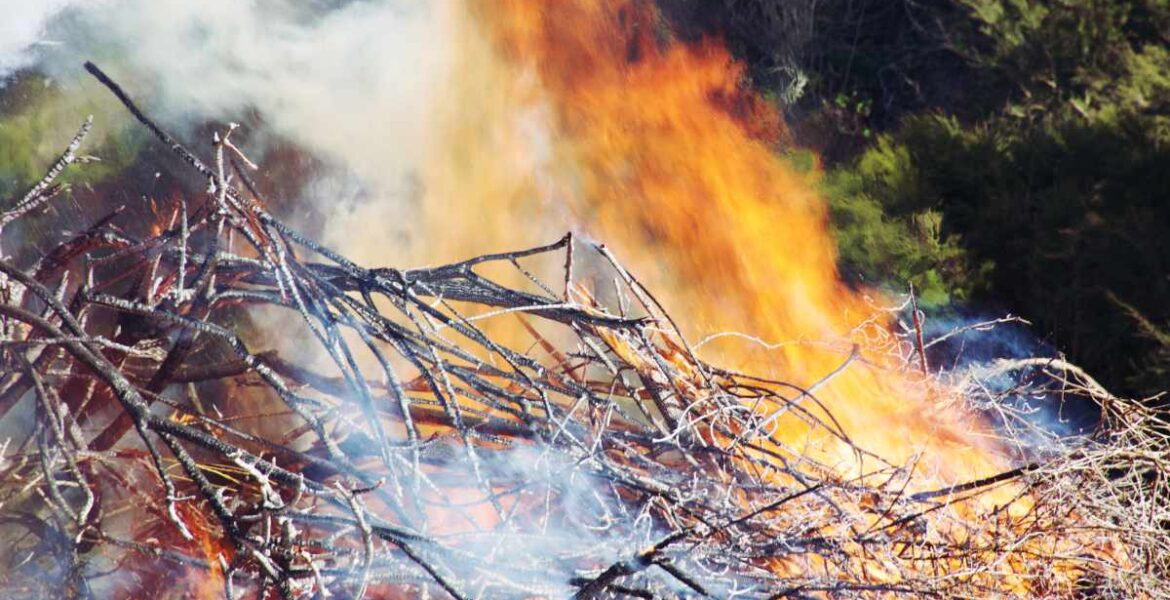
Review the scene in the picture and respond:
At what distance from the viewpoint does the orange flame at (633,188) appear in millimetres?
5457

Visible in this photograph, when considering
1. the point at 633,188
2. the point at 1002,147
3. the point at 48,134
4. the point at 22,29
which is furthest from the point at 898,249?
the point at 22,29

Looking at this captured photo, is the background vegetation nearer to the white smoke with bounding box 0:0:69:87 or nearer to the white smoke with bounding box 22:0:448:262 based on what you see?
the white smoke with bounding box 22:0:448:262

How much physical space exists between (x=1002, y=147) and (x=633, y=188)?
12.3 ft

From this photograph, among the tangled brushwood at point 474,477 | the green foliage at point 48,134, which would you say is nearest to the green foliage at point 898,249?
the tangled brushwood at point 474,477

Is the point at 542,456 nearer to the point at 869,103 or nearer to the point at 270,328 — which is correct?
the point at 270,328

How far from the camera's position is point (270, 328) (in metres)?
4.87

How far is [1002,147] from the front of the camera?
814cm

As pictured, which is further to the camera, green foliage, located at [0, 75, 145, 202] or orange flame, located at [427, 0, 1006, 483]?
orange flame, located at [427, 0, 1006, 483]

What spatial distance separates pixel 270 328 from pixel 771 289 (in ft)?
8.73

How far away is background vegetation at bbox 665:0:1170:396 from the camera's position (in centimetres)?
691

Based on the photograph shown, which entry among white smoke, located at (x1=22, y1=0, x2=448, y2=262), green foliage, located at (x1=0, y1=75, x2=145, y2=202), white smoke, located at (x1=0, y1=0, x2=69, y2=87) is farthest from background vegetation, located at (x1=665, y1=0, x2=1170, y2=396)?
white smoke, located at (x1=0, y1=0, x2=69, y2=87)

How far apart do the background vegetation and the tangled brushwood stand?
3.22 m

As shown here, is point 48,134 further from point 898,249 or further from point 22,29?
point 898,249

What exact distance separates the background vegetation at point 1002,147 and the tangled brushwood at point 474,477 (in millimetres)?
3220
